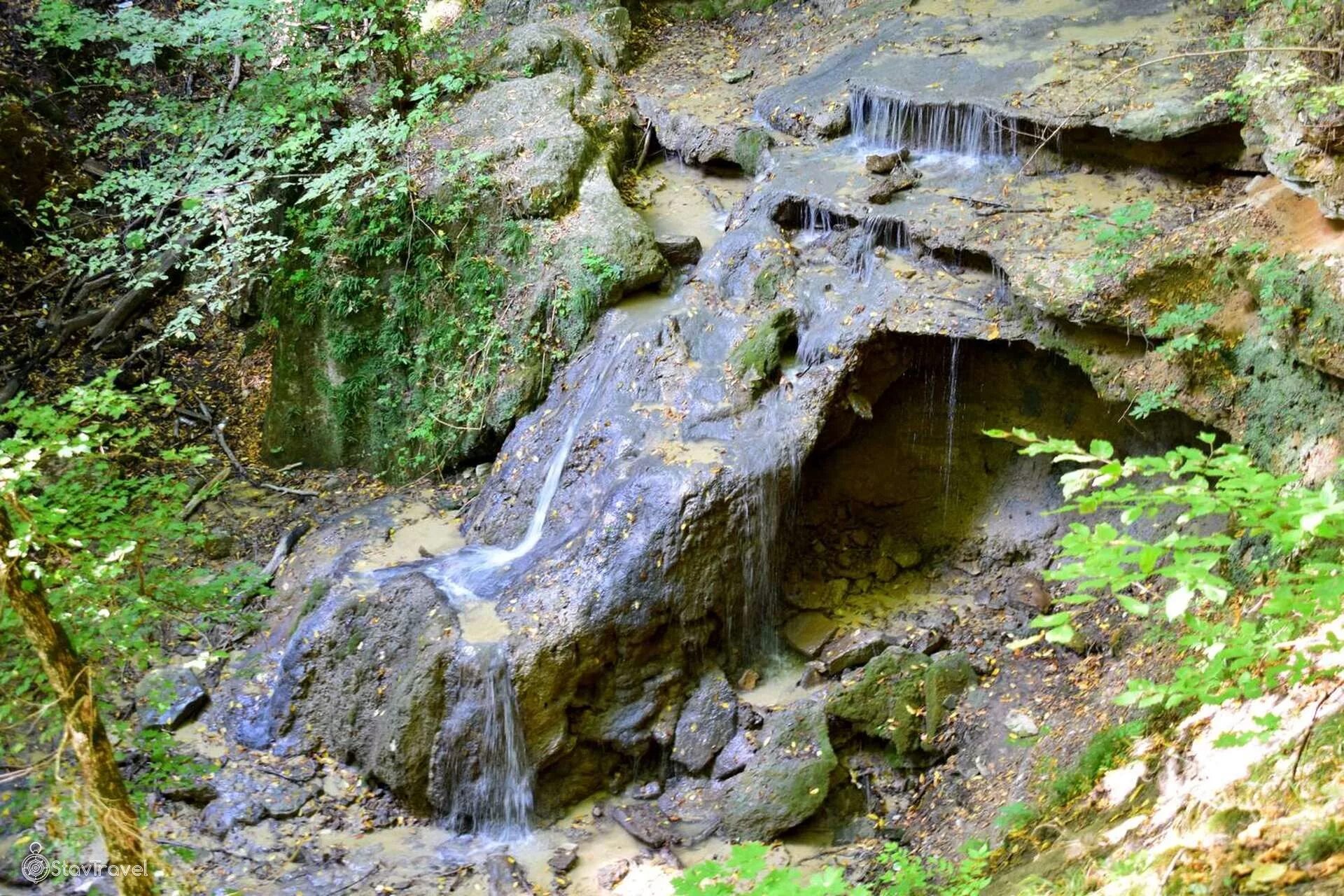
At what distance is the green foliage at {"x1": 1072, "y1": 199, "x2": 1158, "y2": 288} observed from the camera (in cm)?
714

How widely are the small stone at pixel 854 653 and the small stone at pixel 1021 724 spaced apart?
3.63 feet

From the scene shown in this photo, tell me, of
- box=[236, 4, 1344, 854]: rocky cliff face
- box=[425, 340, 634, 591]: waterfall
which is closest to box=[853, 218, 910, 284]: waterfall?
box=[236, 4, 1344, 854]: rocky cliff face

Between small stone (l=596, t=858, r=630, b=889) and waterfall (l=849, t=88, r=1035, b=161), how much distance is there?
280 inches

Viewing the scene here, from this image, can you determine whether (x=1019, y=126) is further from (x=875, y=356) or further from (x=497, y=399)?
(x=497, y=399)

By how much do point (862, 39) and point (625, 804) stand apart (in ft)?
29.8

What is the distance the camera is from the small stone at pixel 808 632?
7816mm

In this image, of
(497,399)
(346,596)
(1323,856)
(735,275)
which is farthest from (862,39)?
(1323,856)

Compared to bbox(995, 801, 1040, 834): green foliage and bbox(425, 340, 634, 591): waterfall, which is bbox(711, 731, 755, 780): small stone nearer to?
bbox(995, 801, 1040, 834): green foliage

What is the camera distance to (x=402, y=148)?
10.6m

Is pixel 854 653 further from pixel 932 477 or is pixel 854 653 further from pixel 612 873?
pixel 612 873

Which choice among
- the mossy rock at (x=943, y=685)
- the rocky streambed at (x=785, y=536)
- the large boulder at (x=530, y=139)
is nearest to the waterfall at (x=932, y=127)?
the rocky streambed at (x=785, y=536)

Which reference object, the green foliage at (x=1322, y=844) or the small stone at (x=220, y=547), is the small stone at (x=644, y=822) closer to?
the green foliage at (x=1322, y=844)

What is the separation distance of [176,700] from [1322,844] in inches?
306

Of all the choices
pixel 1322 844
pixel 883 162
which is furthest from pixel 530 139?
pixel 1322 844
